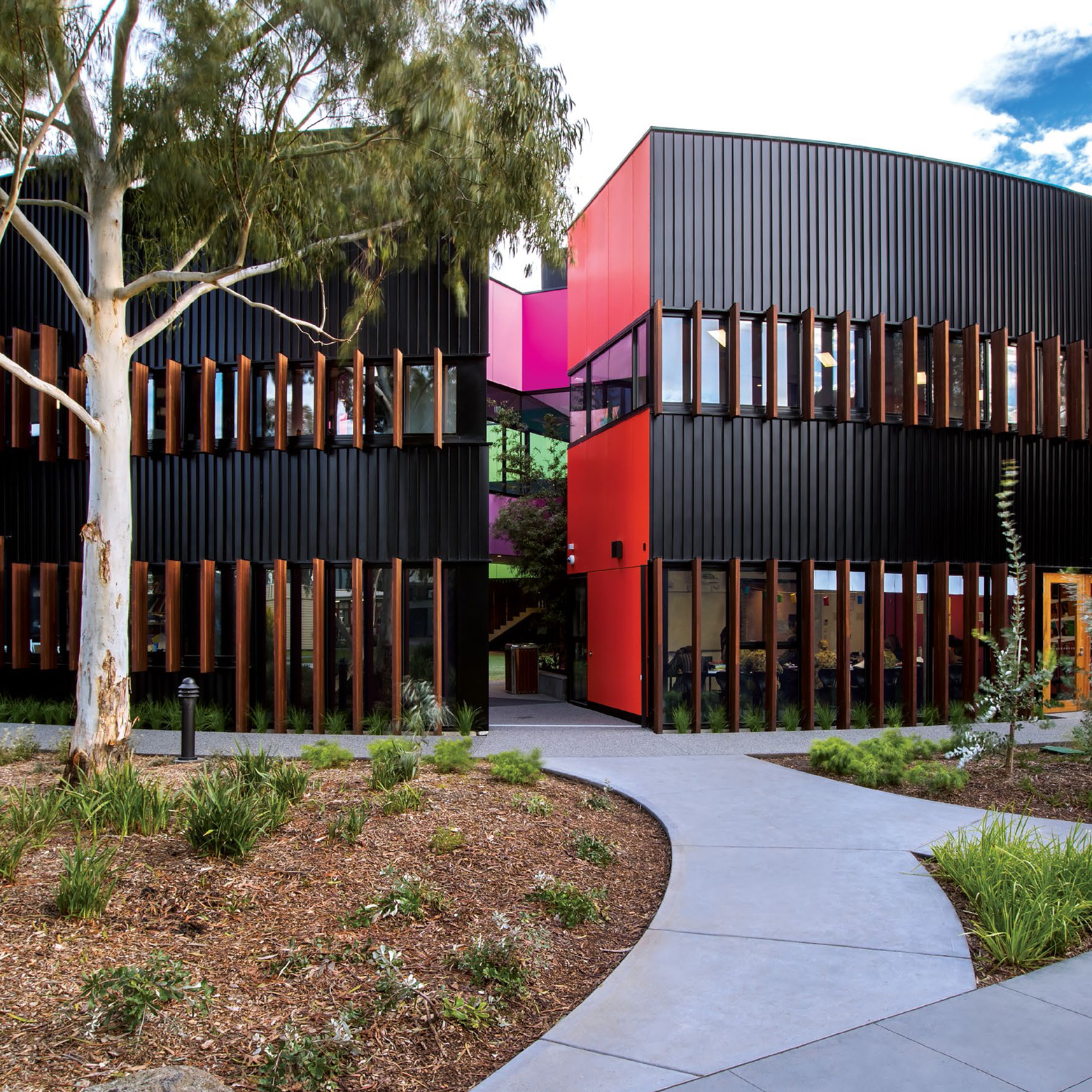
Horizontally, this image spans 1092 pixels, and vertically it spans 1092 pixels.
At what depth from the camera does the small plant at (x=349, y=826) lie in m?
6.15

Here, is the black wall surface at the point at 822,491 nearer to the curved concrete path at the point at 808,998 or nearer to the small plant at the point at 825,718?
the small plant at the point at 825,718

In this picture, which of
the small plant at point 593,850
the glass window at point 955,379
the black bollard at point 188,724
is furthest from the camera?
the glass window at point 955,379

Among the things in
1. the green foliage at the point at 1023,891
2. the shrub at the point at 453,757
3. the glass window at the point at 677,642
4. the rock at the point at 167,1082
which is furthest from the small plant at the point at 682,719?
the rock at the point at 167,1082

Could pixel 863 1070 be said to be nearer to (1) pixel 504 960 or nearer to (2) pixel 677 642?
(1) pixel 504 960

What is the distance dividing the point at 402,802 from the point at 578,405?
37.5 ft

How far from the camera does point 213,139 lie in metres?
8.23

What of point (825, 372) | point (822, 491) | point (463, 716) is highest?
point (825, 372)

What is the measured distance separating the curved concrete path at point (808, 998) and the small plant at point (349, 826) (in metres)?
2.09

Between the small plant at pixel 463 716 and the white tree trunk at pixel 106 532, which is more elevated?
the white tree trunk at pixel 106 532

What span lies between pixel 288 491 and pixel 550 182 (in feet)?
20.5

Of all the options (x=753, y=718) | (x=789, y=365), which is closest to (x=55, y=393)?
(x=753, y=718)

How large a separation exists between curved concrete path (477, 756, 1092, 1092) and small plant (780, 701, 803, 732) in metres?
6.53

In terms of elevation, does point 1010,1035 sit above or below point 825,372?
below

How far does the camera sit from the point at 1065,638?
15836 mm
